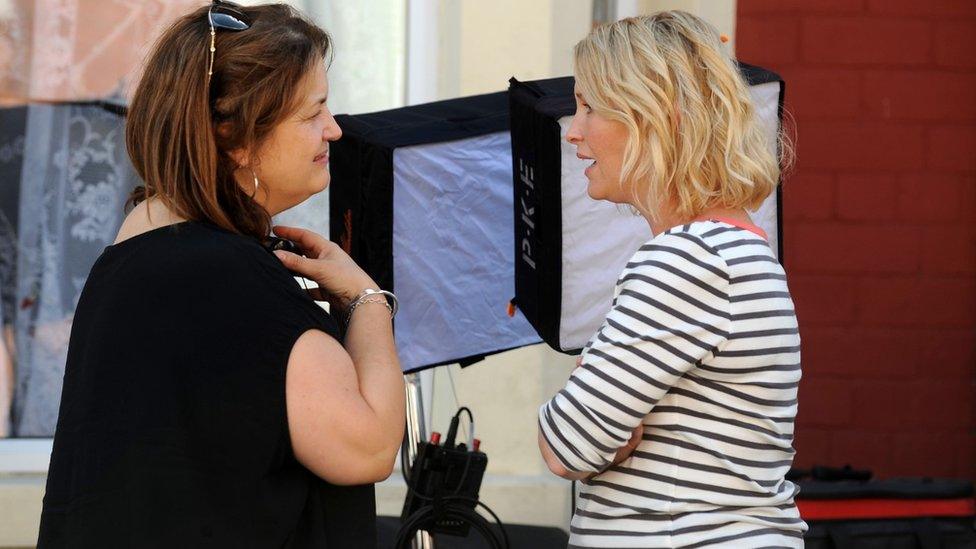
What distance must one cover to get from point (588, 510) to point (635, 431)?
0.48ft

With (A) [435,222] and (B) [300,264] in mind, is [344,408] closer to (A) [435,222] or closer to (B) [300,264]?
(B) [300,264]

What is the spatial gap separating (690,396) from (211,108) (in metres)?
0.75

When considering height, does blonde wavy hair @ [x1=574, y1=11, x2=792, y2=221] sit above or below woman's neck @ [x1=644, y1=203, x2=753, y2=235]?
above

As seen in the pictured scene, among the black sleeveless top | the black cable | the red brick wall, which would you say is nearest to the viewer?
the black sleeveless top

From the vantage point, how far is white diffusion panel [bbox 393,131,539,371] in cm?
260

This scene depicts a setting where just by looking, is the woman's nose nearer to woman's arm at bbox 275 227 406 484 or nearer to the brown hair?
the brown hair

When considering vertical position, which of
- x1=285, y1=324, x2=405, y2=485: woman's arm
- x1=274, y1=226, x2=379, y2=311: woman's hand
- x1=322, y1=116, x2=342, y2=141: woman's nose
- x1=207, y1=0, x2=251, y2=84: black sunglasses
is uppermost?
x1=207, y1=0, x2=251, y2=84: black sunglasses

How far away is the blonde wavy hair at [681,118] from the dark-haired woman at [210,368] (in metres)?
0.44

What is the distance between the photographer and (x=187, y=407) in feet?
5.28

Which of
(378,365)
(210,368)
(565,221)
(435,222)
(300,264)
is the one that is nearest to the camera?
(210,368)

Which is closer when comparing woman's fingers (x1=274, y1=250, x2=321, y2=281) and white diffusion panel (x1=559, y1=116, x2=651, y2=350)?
woman's fingers (x1=274, y1=250, x2=321, y2=281)

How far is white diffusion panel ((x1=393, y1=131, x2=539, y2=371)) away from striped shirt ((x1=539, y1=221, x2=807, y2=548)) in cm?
92

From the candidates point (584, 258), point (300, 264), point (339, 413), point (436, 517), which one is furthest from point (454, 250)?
point (339, 413)

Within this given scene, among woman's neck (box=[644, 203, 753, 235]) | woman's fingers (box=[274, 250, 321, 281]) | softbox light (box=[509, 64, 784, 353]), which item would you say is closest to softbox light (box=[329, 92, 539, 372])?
softbox light (box=[509, 64, 784, 353])
